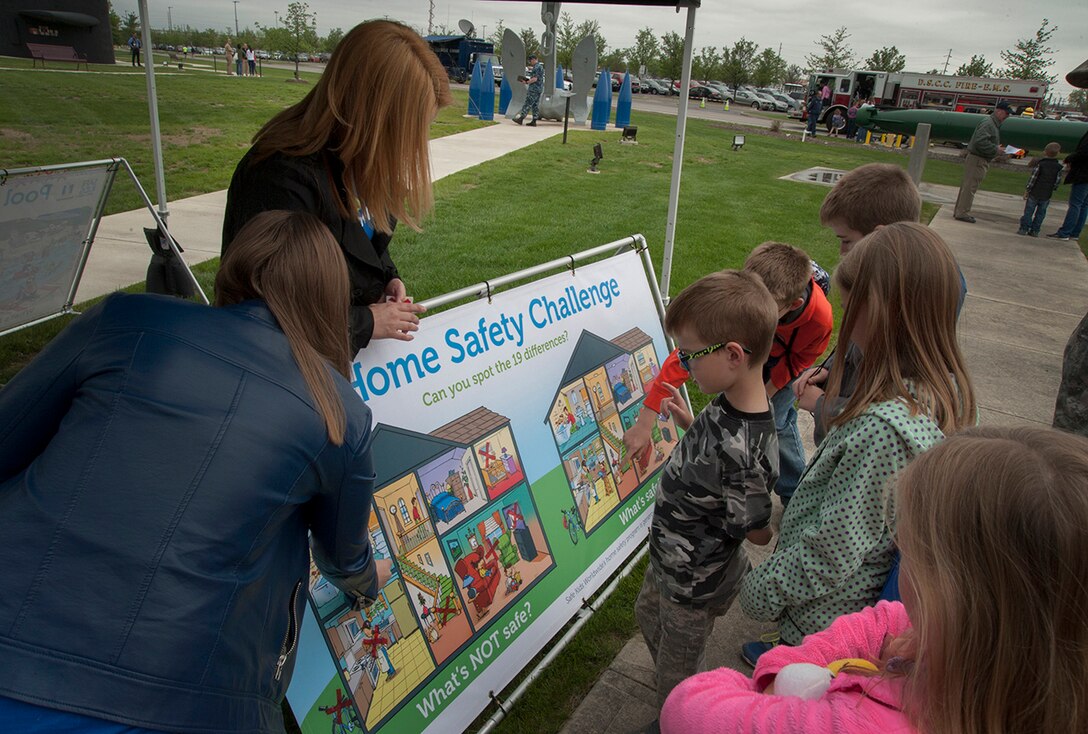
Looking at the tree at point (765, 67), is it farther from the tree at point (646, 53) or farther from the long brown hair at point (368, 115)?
the long brown hair at point (368, 115)

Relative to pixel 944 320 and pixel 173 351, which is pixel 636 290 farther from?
pixel 173 351

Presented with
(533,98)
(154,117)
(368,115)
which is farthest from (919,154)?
(368,115)

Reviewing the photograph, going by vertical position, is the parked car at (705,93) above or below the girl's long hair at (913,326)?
above

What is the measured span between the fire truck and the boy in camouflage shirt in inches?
1380

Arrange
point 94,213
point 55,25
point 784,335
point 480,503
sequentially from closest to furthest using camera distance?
1. point 480,503
2. point 784,335
3. point 55,25
4. point 94,213

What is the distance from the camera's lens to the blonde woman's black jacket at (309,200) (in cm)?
189

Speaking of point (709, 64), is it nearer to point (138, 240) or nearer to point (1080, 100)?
point (1080, 100)

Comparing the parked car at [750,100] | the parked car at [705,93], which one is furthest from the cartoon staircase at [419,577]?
the parked car at [705,93]

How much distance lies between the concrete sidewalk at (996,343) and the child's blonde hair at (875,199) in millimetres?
1601

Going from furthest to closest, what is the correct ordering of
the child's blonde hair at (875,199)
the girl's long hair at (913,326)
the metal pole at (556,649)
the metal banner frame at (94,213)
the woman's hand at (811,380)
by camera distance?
1. the metal banner frame at (94,213)
2. the child's blonde hair at (875,199)
3. the woman's hand at (811,380)
4. the metal pole at (556,649)
5. the girl's long hair at (913,326)

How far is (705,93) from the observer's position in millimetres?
52031

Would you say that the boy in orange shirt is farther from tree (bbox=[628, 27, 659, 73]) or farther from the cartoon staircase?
tree (bbox=[628, 27, 659, 73])

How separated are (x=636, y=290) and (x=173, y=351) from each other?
263cm

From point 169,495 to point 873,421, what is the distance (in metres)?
1.53
